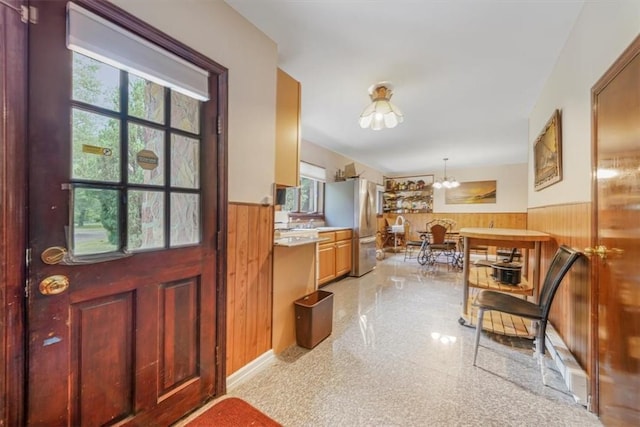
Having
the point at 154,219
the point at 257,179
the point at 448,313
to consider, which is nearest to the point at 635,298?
the point at 448,313

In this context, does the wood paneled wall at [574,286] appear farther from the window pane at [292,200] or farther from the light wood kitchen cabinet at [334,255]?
the window pane at [292,200]

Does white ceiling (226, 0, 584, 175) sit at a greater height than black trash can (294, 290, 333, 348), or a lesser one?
greater

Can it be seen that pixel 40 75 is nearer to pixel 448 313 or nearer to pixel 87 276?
pixel 87 276

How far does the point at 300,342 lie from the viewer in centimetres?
214

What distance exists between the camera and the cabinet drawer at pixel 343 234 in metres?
4.13

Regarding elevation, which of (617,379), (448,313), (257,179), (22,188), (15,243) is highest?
(257,179)

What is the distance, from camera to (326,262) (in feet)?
12.4

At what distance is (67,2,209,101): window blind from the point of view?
38.9 inches

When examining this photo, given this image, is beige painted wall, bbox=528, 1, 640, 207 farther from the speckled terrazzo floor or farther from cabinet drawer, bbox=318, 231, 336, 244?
cabinet drawer, bbox=318, 231, 336, 244

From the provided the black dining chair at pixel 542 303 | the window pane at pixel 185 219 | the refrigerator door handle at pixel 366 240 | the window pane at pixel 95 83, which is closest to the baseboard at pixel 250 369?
the window pane at pixel 185 219

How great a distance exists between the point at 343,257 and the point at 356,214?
0.80m

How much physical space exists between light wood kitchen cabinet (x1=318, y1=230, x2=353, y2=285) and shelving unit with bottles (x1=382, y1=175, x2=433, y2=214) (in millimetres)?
3970

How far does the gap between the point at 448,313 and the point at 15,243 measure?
3.38 m

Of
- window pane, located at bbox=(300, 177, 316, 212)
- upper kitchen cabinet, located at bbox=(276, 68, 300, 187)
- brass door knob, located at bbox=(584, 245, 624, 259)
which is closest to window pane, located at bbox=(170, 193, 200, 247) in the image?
upper kitchen cabinet, located at bbox=(276, 68, 300, 187)
